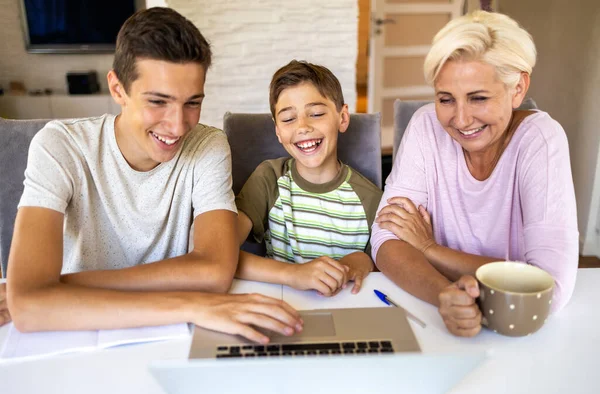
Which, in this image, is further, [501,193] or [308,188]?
[308,188]

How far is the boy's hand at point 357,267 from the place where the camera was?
1.06m

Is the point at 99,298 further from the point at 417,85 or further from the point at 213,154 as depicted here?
the point at 417,85

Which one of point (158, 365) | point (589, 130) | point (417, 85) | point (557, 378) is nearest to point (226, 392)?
point (158, 365)

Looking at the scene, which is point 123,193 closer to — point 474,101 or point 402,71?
point 474,101

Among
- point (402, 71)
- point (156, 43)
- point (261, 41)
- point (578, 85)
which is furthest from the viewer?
point (402, 71)

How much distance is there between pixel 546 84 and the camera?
3.38m

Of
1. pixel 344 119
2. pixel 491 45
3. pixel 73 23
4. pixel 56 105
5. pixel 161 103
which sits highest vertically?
pixel 73 23

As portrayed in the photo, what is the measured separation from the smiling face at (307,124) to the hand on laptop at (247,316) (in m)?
0.58

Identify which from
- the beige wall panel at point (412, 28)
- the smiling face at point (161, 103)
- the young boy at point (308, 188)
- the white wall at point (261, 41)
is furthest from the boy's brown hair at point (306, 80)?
the beige wall panel at point (412, 28)

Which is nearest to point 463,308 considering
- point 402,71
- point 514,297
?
point 514,297

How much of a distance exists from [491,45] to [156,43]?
0.70 meters

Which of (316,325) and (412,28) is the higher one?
(412,28)

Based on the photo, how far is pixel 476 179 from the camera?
124cm

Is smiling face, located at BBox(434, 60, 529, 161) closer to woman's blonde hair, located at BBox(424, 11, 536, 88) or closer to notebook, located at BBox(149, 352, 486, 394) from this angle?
woman's blonde hair, located at BBox(424, 11, 536, 88)
